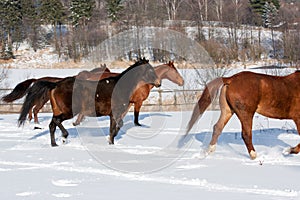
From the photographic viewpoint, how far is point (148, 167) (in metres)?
5.26

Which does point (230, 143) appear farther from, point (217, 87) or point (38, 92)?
point (38, 92)

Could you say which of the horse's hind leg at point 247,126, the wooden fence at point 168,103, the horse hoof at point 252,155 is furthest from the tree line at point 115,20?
the horse hoof at point 252,155

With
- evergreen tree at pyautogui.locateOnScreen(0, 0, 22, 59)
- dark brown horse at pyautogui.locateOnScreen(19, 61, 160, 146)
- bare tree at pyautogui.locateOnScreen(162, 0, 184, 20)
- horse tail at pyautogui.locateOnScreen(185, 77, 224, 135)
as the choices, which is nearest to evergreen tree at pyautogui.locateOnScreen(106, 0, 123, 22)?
bare tree at pyautogui.locateOnScreen(162, 0, 184, 20)

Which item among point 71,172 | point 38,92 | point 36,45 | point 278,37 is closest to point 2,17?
point 36,45

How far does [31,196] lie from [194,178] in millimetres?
1779

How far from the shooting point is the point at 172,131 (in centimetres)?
895

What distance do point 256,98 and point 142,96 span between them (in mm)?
5254

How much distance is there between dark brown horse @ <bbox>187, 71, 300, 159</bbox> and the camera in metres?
5.63

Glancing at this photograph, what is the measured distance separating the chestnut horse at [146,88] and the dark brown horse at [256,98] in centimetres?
431

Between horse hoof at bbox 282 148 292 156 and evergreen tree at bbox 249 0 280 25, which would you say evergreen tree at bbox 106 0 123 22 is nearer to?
evergreen tree at bbox 249 0 280 25

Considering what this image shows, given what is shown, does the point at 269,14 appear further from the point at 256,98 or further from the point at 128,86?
the point at 256,98

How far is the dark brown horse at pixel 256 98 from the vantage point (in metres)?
5.63

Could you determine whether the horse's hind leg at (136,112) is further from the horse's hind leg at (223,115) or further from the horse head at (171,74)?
the horse's hind leg at (223,115)

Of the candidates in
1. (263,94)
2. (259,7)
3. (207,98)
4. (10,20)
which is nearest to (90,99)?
(207,98)
